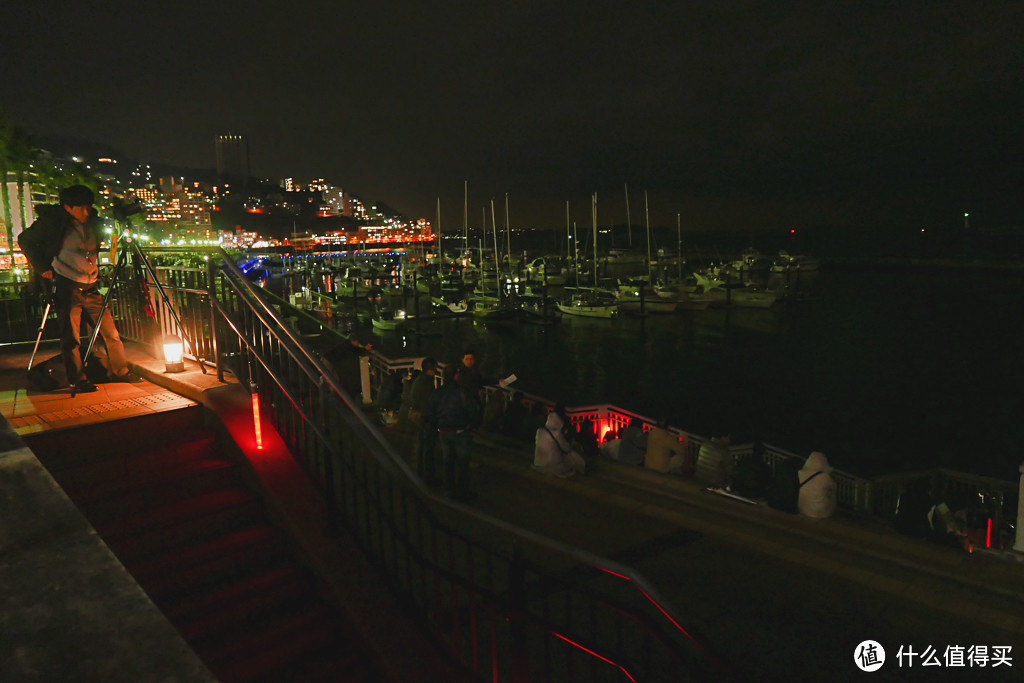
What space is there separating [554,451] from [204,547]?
514cm

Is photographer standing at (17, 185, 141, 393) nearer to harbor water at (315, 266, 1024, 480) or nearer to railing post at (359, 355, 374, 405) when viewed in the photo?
railing post at (359, 355, 374, 405)

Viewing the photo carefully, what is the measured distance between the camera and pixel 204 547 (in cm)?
434

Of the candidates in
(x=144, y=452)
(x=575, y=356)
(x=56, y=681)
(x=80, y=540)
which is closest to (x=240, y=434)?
(x=144, y=452)

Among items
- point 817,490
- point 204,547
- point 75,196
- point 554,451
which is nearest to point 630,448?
point 554,451

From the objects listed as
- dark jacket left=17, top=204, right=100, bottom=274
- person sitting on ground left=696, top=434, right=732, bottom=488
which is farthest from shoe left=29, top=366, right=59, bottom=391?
person sitting on ground left=696, top=434, right=732, bottom=488

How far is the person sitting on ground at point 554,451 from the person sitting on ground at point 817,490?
2977mm

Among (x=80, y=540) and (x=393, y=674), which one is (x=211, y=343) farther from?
(x=80, y=540)

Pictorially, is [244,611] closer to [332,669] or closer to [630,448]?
[332,669]

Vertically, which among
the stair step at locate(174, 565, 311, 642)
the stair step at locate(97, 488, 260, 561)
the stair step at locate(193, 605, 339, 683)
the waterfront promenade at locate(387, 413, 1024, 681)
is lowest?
the waterfront promenade at locate(387, 413, 1024, 681)

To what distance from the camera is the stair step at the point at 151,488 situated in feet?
14.5

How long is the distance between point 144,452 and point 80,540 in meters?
3.57

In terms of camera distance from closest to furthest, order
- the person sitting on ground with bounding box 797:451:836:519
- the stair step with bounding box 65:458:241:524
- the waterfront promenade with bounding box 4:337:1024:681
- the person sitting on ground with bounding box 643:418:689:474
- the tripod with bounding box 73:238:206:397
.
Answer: the stair step with bounding box 65:458:241:524
the waterfront promenade with bounding box 4:337:1024:681
the tripod with bounding box 73:238:206:397
the person sitting on ground with bounding box 797:451:836:519
the person sitting on ground with bounding box 643:418:689:474

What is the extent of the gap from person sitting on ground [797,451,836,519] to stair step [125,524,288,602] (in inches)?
247

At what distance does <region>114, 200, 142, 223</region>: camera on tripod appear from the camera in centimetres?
616
